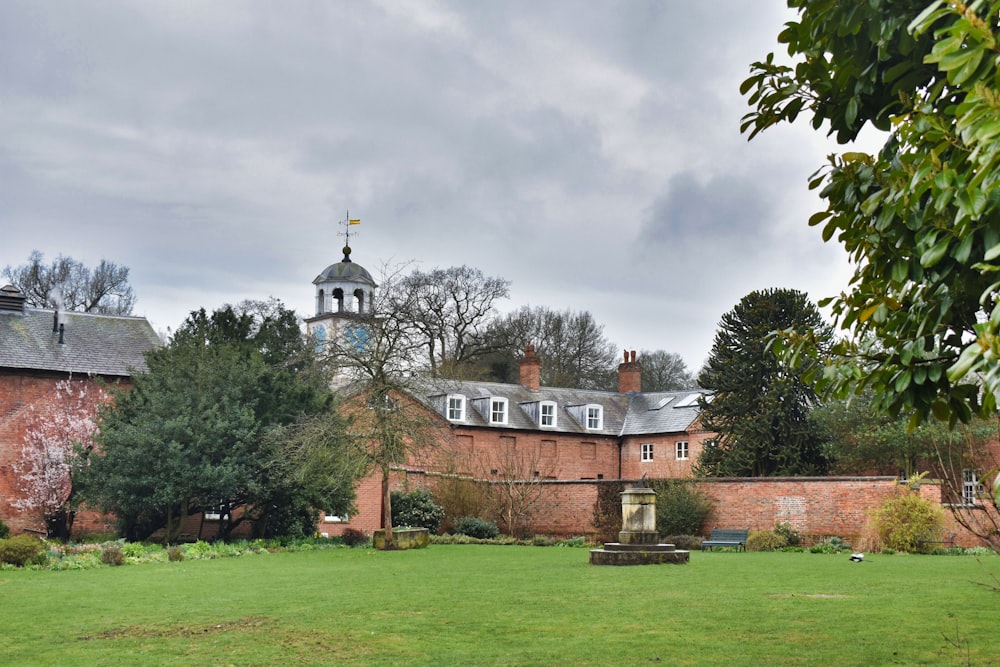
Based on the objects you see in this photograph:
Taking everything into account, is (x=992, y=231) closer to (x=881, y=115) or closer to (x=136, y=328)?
(x=881, y=115)

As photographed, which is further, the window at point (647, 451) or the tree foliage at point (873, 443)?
the window at point (647, 451)

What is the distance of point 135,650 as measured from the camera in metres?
9.66

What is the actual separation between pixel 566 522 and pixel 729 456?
244 inches

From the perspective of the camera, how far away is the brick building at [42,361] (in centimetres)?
3189

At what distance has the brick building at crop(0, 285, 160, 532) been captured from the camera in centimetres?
3189

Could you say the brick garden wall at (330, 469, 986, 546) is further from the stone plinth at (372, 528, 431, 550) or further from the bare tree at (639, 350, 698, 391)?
the bare tree at (639, 350, 698, 391)

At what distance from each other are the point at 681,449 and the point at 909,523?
759 inches

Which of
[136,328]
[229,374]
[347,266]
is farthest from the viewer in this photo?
[347,266]

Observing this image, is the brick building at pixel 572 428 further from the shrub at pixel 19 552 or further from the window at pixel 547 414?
the shrub at pixel 19 552

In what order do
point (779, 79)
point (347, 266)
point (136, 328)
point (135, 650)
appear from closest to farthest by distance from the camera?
point (779, 79)
point (135, 650)
point (136, 328)
point (347, 266)

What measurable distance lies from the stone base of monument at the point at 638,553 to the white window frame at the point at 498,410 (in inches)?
941

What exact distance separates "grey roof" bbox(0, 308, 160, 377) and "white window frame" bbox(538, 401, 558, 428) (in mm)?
18387

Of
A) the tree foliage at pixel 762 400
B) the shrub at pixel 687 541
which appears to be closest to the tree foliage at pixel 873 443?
the tree foliage at pixel 762 400

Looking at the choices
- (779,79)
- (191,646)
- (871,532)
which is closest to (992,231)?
(779,79)
